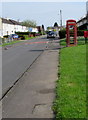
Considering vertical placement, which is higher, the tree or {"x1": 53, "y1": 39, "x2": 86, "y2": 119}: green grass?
the tree

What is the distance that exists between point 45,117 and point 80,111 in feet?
2.43

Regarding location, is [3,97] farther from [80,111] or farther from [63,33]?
[63,33]

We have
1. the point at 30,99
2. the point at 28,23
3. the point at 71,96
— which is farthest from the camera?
the point at 28,23

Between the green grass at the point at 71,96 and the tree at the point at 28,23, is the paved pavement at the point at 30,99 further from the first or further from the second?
the tree at the point at 28,23

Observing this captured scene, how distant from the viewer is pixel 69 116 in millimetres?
4406

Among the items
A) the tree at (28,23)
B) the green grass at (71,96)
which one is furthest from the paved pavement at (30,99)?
the tree at (28,23)

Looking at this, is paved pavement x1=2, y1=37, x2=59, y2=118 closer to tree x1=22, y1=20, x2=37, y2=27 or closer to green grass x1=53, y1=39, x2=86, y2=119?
green grass x1=53, y1=39, x2=86, y2=119

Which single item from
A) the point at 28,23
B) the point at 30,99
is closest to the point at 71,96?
the point at 30,99

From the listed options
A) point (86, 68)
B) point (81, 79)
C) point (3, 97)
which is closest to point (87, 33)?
point (86, 68)

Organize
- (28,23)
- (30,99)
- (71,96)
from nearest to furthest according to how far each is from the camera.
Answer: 1. (71,96)
2. (30,99)
3. (28,23)

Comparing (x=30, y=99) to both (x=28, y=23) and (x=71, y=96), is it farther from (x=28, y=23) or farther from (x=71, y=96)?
(x=28, y=23)

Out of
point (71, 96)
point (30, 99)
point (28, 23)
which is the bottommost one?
point (30, 99)

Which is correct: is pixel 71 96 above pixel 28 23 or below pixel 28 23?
below

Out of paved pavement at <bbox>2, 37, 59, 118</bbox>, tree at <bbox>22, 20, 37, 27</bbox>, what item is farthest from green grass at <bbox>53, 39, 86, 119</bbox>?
tree at <bbox>22, 20, 37, 27</bbox>
